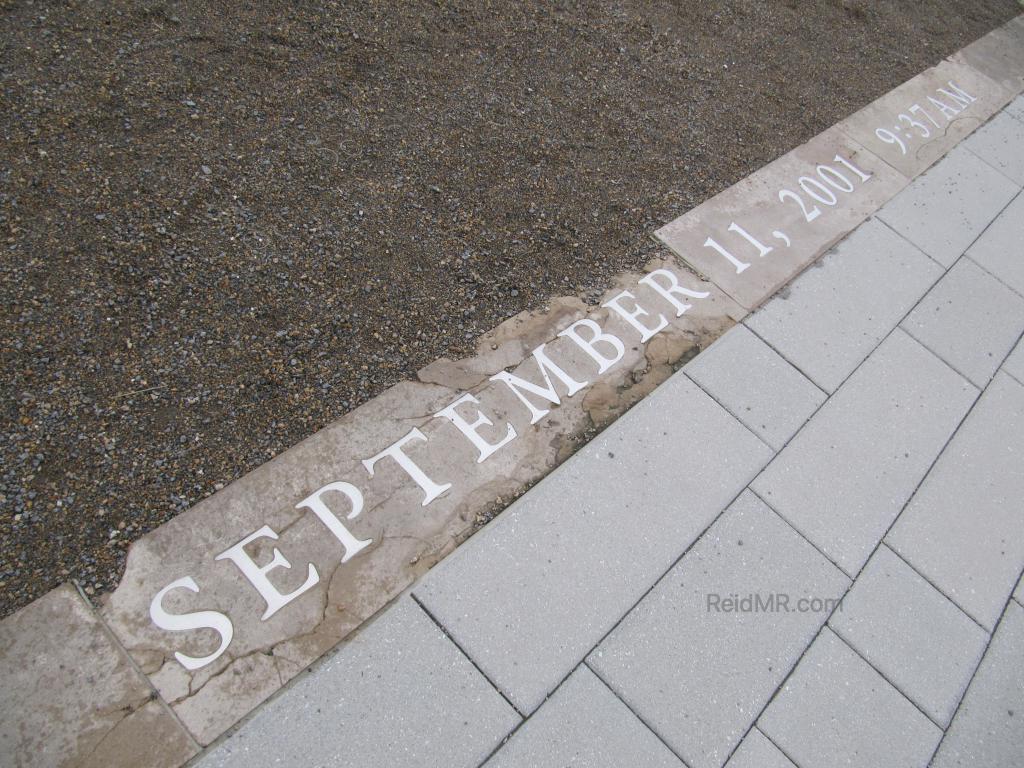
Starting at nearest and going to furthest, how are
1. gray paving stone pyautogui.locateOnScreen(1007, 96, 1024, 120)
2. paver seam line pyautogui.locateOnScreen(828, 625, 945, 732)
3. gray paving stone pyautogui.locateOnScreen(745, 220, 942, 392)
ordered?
paver seam line pyautogui.locateOnScreen(828, 625, 945, 732) < gray paving stone pyautogui.locateOnScreen(745, 220, 942, 392) < gray paving stone pyautogui.locateOnScreen(1007, 96, 1024, 120)

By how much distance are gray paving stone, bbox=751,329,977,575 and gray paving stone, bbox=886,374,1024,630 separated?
9 cm

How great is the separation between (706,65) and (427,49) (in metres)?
2.29

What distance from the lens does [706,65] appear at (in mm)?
5281

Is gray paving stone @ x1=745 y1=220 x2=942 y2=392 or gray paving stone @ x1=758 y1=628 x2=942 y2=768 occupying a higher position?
gray paving stone @ x1=745 y1=220 x2=942 y2=392

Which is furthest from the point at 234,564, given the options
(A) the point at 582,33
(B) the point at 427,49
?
(A) the point at 582,33

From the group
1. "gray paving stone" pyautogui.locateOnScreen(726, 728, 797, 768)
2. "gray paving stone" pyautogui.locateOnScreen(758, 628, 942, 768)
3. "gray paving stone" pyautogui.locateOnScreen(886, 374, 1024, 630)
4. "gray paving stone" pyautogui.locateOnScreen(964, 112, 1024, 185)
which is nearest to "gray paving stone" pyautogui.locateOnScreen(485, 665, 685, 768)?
"gray paving stone" pyautogui.locateOnScreen(726, 728, 797, 768)

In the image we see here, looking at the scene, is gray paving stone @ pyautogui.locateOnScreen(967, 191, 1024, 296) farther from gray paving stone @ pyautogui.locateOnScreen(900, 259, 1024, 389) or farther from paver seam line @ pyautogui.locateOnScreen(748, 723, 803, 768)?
paver seam line @ pyautogui.locateOnScreen(748, 723, 803, 768)

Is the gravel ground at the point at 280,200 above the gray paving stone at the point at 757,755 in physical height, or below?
above

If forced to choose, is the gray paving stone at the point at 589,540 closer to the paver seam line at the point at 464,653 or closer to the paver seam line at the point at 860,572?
the paver seam line at the point at 464,653

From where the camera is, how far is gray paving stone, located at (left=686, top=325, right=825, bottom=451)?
3.41 m

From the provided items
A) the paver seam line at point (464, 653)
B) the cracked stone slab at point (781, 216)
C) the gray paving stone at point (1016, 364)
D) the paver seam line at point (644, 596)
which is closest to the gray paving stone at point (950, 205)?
the cracked stone slab at point (781, 216)

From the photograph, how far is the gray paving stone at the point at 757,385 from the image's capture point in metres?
3.41

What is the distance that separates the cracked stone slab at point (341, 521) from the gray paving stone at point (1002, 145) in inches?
159

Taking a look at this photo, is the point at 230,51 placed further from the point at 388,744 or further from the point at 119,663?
the point at 388,744
